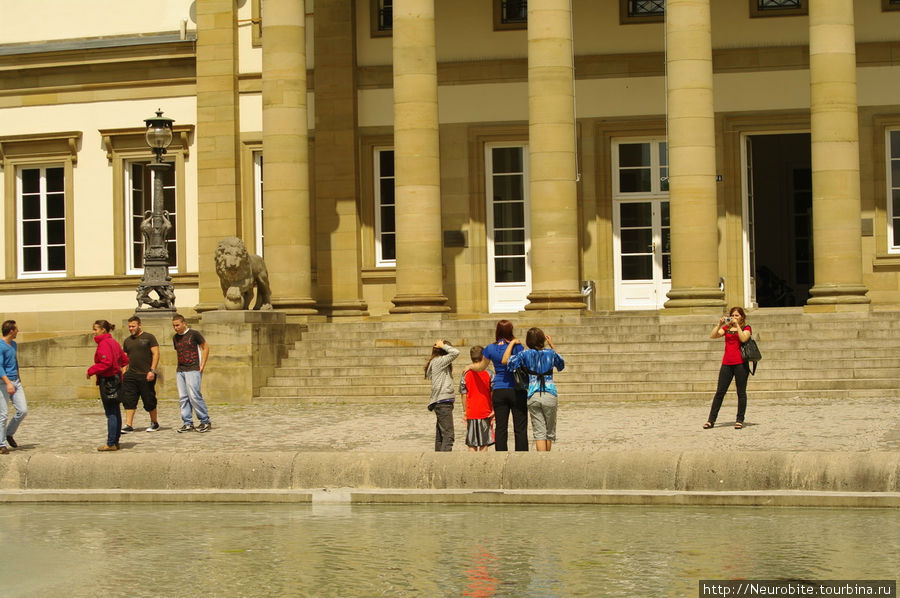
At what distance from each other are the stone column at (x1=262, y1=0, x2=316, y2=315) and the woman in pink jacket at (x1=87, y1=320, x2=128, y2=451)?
32.7ft

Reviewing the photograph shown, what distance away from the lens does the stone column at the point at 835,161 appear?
89.5ft

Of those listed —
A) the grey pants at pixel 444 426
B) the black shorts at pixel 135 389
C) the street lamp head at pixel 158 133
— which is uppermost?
the street lamp head at pixel 158 133

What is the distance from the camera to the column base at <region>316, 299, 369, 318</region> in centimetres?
3247

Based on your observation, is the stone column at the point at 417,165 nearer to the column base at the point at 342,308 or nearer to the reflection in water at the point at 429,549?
the column base at the point at 342,308

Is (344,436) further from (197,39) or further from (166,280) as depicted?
(197,39)

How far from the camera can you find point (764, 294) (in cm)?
3625

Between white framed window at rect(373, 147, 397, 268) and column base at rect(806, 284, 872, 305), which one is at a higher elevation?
white framed window at rect(373, 147, 397, 268)

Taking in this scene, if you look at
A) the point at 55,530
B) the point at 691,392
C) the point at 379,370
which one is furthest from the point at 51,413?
the point at 55,530

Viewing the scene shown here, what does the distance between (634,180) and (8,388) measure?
17941 mm

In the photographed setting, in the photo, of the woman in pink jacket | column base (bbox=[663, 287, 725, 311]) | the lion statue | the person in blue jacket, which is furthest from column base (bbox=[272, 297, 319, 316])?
the person in blue jacket

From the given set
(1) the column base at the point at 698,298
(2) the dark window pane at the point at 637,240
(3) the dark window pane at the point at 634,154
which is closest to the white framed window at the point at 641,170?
(3) the dark window pane at the point at 634,154

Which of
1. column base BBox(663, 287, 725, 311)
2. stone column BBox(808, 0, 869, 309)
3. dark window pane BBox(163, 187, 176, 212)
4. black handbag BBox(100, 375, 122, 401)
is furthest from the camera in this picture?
dark window pane BBox(163, 187, 176, 212)

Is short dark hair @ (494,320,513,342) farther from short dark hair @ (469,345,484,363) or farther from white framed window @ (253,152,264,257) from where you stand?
Result: white framed window @ (253,152,264,257)

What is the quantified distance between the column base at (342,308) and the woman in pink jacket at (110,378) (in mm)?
12917
